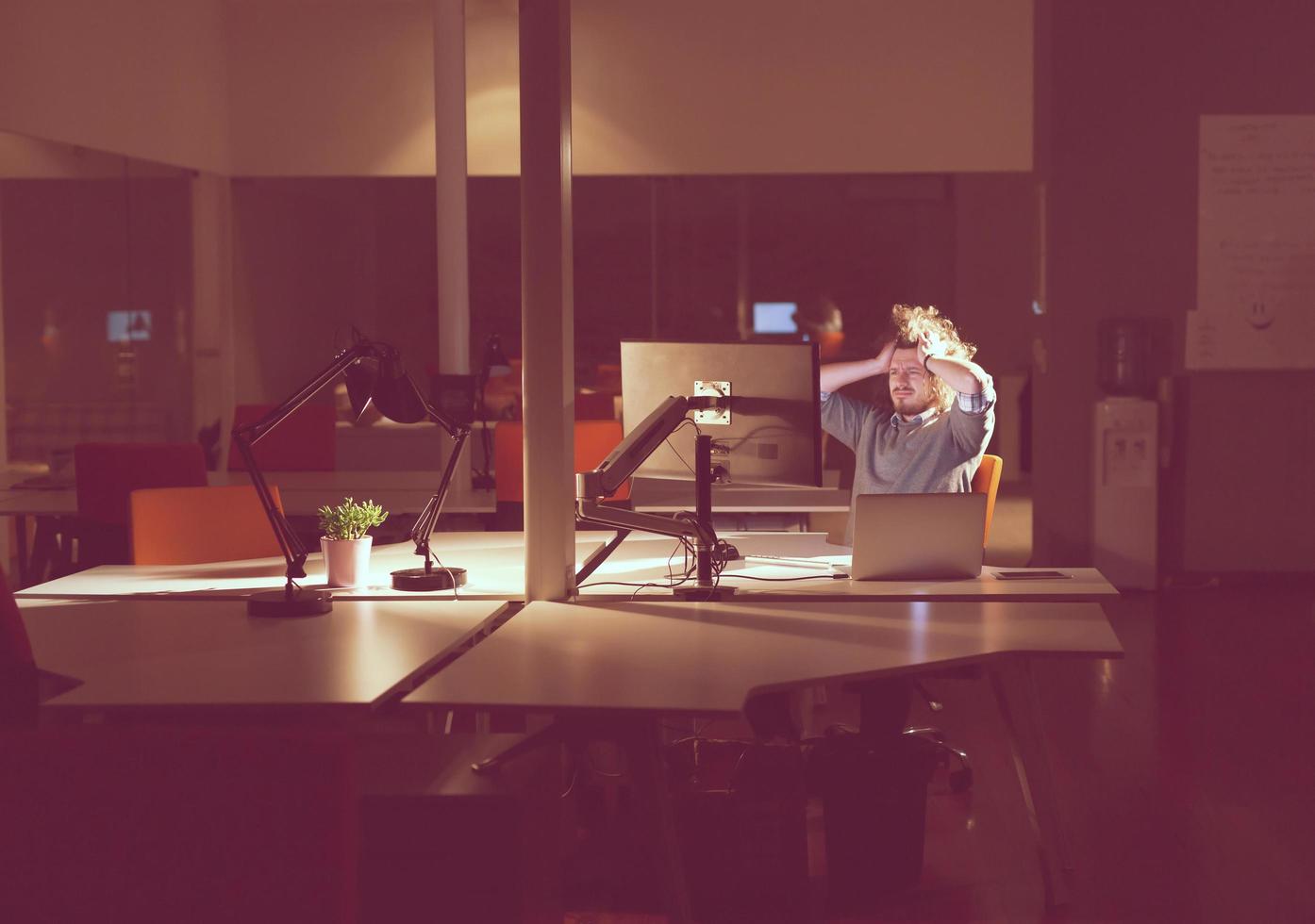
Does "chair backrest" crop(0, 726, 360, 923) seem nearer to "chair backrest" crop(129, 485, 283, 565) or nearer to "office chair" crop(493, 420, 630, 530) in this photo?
"chair backrest" crop(129, 485, 283, 565)

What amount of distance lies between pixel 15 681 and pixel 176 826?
3.08ft

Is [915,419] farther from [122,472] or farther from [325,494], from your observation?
[122,472]

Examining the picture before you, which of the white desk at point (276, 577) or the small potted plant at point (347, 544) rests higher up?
the small potted plant at point (347, 544)

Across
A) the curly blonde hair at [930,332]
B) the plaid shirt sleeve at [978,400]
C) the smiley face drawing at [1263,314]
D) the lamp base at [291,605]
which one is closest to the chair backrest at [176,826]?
the lamp base at [291,605]

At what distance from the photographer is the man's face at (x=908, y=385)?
4.03 metres

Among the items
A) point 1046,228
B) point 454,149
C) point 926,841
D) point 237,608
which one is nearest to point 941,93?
point 1046,228

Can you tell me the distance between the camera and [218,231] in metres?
9.30

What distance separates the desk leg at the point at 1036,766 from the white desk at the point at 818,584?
7.7 inches

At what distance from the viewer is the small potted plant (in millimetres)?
3178

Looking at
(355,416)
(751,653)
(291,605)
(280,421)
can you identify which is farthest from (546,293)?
(751,653)

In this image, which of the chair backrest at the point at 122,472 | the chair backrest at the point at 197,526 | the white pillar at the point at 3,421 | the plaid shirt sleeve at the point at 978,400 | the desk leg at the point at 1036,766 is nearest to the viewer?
the desk leg at the point at 1036,766

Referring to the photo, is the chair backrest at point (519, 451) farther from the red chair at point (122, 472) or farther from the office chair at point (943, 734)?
the office chair at point (943, 734)

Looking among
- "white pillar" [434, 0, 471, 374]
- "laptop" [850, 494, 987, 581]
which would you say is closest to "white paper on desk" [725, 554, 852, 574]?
"laptop" [850, 494, 987, 581]

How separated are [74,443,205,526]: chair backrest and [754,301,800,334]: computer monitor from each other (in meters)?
5.72
